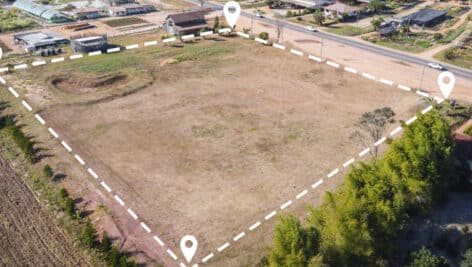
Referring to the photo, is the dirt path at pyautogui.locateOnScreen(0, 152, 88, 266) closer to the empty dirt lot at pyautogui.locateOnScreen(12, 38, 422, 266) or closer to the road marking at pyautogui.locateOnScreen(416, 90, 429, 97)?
the empty dirt lot at pyautogui.locateOnScreen(12, 38, 422, 266)

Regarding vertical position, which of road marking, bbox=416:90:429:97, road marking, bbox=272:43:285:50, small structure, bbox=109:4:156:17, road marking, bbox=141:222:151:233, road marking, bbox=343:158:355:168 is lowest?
road marking, bbox=343:158:355:168

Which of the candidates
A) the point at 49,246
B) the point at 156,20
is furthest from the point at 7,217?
the point at 156,20

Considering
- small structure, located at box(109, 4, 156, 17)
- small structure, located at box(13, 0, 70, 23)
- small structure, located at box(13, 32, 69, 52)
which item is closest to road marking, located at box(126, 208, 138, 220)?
small structure, located at box(13, 32, 69, 52)

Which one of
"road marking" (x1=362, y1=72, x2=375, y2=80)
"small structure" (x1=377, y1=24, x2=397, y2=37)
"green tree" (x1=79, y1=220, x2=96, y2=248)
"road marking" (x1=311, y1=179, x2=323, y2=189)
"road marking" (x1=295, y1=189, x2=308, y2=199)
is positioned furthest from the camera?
"small structure" (x1=377, y1=24, x2=397, y2=37)

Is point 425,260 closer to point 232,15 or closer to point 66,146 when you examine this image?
point 66,146

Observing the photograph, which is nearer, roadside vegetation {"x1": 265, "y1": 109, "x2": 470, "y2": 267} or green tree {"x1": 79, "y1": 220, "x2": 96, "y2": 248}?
roadside vegetation {"x1": 265, "y1": 109, "x2": 470, "y2": 267}

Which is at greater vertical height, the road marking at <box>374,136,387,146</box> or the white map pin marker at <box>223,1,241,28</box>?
the white map pin marker at <box>223,1,241,28</box>

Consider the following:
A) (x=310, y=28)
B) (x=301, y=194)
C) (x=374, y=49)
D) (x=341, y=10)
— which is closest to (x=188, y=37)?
(x=310, y=28)
